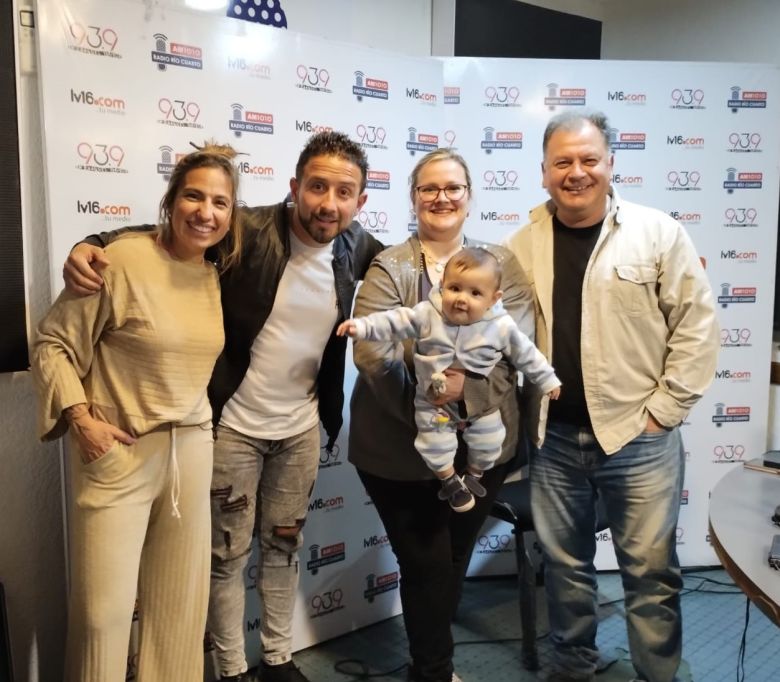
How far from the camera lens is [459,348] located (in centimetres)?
166

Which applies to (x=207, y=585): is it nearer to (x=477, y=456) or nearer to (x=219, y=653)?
(x=219, y=653)

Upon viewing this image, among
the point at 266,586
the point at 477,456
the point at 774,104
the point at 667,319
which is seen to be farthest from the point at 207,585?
the point at 774,104

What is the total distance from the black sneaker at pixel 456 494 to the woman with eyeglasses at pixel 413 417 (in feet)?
0.26

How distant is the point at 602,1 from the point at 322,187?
9.52 feet

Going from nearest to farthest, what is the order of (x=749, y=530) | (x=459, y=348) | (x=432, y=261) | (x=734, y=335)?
(x=749, y=530) → (x=459, y=348) → (x=432, y=261) → (x=734, y=335)

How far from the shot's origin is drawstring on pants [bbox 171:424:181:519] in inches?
63.4

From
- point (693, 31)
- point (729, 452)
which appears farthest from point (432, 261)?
point (693, 31)

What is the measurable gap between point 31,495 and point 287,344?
955 mm

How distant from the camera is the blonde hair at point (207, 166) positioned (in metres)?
1.56

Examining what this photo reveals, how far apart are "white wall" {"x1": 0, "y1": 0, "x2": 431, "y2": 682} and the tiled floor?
87 cm

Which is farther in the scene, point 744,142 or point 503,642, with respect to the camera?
point 744,142

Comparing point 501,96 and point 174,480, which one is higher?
point 501,96

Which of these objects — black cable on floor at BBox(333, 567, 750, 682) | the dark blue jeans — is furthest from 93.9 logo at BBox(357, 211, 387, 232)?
black cable on floor at BBox(333, 567, 750, 682)

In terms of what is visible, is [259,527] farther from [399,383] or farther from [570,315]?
[570,315]
